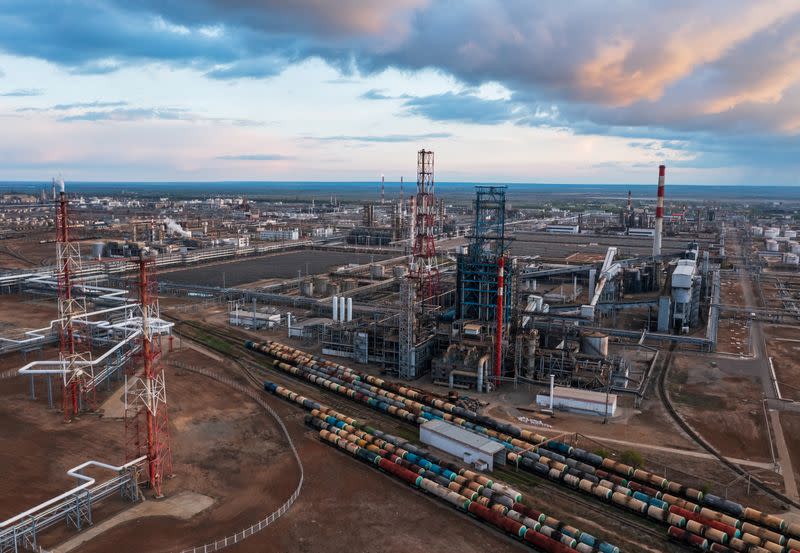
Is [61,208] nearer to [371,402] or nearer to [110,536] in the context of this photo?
[110,536]

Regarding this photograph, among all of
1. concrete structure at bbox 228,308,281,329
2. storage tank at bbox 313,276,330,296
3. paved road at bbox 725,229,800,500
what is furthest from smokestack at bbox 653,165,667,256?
concrete structure at bbox 228,308,281,329

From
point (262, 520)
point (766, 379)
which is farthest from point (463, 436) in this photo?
point (766, 379)

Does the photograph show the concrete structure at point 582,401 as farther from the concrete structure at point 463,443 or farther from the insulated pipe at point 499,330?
the concrete structure at point 463,443

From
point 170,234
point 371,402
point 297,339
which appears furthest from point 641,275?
point 170,234

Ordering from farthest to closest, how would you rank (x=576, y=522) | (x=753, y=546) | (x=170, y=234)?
(x=170, y=234) < (x=576, y=522) < (x=753, y=546)

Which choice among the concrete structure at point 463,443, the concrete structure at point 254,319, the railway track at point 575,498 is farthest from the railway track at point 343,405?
the concrete structure at point 254,319
